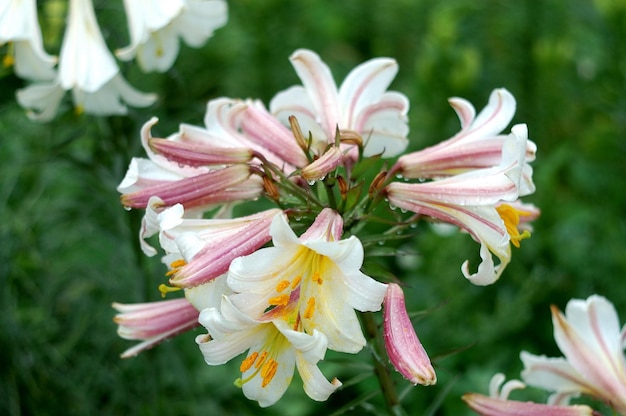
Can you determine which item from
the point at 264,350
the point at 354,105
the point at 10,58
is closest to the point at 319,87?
the point at 354,105

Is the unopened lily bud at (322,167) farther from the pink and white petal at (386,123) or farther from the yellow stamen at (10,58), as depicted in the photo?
the yellow stamen at (10,58)

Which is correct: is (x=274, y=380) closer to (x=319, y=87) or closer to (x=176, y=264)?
(x=176, y=264)

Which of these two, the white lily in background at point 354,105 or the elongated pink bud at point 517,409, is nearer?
the elongated pink bud at point 517,409

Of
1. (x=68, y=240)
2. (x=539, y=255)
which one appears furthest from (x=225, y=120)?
(x=539, y=255)

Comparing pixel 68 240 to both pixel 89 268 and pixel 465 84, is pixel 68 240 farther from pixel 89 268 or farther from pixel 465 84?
pixel 465 84

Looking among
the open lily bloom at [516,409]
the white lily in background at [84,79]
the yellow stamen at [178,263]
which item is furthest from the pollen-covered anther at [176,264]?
the white lily in background at [84,79]

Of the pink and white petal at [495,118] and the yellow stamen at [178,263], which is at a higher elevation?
the pink and white petal at [495,118]
